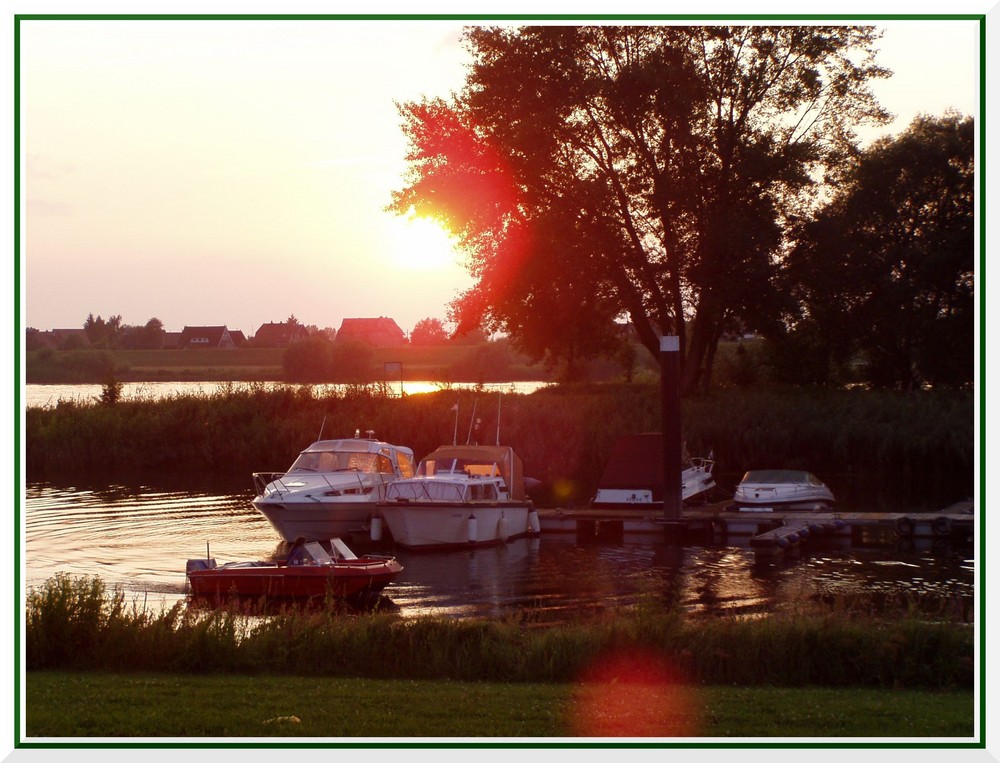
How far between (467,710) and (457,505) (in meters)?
20.2

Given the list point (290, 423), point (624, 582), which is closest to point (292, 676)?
point (624, 582)

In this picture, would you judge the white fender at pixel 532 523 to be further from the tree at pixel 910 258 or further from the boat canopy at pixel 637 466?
the tree at pixel 910 258

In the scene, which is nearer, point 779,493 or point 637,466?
point 779,493

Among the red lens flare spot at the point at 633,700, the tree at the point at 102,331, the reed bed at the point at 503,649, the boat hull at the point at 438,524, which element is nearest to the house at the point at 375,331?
the tree at the point at 102,331

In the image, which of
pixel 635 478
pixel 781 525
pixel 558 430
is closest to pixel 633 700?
pixel 781 525

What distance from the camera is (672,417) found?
3183cm

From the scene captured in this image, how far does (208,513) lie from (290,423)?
51.4 ft

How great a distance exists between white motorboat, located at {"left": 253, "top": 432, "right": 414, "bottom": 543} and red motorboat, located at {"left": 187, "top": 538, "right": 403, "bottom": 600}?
6.31 m

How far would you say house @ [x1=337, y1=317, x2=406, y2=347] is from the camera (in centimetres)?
11262

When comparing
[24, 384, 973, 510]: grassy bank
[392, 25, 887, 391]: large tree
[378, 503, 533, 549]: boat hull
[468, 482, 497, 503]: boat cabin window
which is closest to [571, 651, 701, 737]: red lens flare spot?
[378, 503, 533, 549]: boat hull

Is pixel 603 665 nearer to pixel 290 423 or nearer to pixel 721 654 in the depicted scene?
pixel 721 654

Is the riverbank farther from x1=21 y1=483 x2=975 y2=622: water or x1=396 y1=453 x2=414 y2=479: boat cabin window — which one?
x1=396 y1=453 x2=414 y2=479: boat cabin window

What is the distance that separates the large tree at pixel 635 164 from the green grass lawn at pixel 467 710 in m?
36.5

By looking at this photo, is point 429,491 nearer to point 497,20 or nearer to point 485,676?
point 485,676
